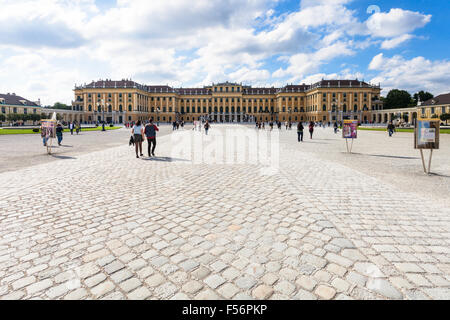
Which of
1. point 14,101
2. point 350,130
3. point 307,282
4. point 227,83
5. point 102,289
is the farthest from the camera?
point 227,83

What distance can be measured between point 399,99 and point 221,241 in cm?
11337

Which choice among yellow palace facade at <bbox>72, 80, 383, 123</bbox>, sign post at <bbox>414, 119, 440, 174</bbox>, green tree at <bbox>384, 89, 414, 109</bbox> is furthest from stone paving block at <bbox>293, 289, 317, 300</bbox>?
green tree at <bbox>384, 89, 414, 109</bbox>

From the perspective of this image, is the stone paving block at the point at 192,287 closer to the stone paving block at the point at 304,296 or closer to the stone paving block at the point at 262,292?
the stone paving block at the point at 262,292

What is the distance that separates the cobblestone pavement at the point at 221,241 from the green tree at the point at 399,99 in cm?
10842

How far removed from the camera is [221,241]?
11.6 feet

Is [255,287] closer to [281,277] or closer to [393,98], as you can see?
[281,277]

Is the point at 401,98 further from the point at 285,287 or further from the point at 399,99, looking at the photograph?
the point at 285,287

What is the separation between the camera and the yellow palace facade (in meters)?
92.2

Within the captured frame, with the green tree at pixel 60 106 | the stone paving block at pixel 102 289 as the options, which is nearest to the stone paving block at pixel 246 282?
the stone paving block at pixel 102 289

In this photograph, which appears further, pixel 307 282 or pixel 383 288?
pixel 307 282

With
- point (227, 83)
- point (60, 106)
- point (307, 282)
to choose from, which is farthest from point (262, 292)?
point (60, 106)

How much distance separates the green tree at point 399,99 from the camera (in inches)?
3775

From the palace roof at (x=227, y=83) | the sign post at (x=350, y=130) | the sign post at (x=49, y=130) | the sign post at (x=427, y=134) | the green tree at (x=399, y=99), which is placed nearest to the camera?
the sign post at (x=427, y=134)
